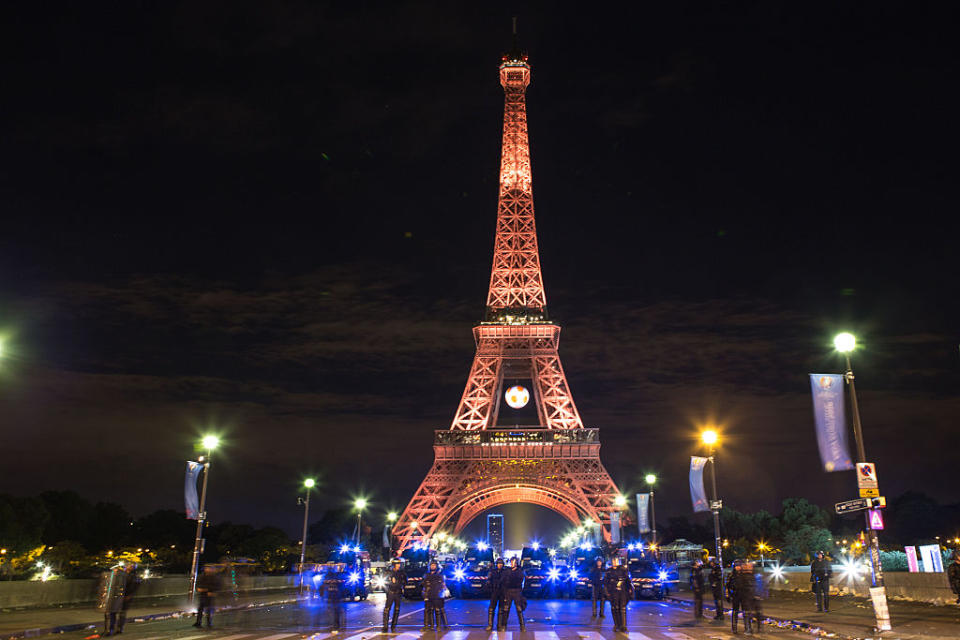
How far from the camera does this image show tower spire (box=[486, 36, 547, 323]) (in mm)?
75562

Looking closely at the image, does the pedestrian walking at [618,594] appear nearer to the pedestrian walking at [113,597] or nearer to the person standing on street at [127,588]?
the person standing on street at [127,588]

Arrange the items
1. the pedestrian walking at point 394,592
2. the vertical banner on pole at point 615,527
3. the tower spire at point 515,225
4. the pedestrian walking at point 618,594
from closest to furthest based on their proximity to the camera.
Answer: the pedestrian walking at point 394,592 < the pedestrian walking at point 618,594 < the vertical banner on pole at point 615,527 < the tower spire at point 515,225

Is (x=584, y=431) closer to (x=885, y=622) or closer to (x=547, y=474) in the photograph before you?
(x=547, y=474)

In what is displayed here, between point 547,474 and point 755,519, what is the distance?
51.4m

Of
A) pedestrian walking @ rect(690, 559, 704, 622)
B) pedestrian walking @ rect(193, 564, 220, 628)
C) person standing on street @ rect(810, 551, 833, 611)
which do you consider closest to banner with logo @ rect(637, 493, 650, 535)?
person standing on street @ rect(810, 551, 833, 611)

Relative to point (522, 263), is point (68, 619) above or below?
below

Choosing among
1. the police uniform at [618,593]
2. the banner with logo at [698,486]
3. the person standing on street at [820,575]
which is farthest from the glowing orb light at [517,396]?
the police uniform at [618,593]

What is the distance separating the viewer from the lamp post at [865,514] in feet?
53.5

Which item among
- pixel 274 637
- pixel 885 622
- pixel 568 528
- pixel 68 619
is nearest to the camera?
pixel 885 622

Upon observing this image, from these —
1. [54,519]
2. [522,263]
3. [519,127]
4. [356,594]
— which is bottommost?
[356,594]

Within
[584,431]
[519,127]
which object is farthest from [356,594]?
[519,127]

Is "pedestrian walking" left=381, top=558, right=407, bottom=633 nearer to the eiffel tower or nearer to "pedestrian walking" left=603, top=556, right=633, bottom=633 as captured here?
"pedestrian walking" left=603, top=556, right=633, bottom=633

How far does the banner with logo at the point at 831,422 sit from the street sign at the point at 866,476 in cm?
23

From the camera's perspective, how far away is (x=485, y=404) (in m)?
72.0
